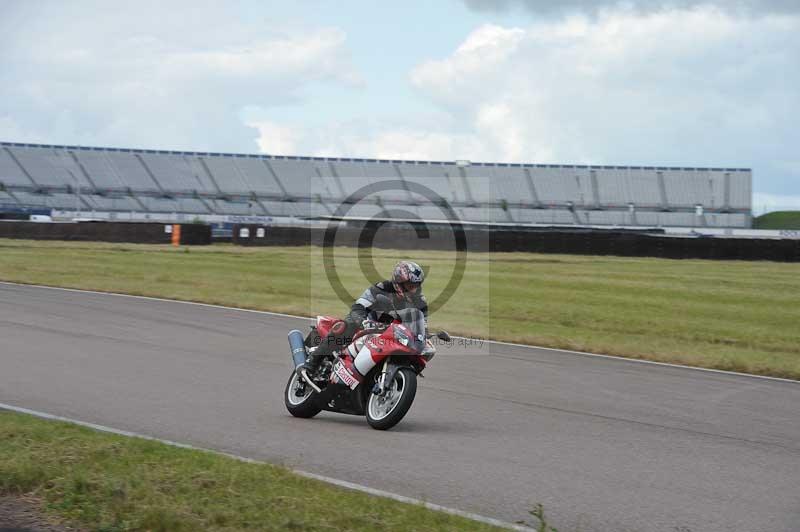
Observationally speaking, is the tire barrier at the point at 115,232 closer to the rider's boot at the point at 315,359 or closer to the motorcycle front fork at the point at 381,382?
the rider's boot at the point at 315,359

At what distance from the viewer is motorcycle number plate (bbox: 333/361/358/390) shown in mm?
8648

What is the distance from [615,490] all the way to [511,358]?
7730 mm

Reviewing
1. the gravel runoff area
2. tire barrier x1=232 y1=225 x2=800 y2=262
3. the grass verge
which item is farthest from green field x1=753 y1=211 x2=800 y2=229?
the gravel runoff area

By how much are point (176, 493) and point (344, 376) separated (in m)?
3.23

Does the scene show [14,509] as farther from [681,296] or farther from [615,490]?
[681,296]

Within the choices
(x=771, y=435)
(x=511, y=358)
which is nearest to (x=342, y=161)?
(x=511, y=358)

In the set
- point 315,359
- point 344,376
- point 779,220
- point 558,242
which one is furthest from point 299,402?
point 779,220

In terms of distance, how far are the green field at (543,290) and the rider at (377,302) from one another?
745cm

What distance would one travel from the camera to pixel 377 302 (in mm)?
8508

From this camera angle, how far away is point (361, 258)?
37750mm

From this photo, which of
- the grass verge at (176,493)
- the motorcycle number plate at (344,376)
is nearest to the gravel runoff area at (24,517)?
the grass verge at (176,493)

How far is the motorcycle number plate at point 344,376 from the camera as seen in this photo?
8.65 m
